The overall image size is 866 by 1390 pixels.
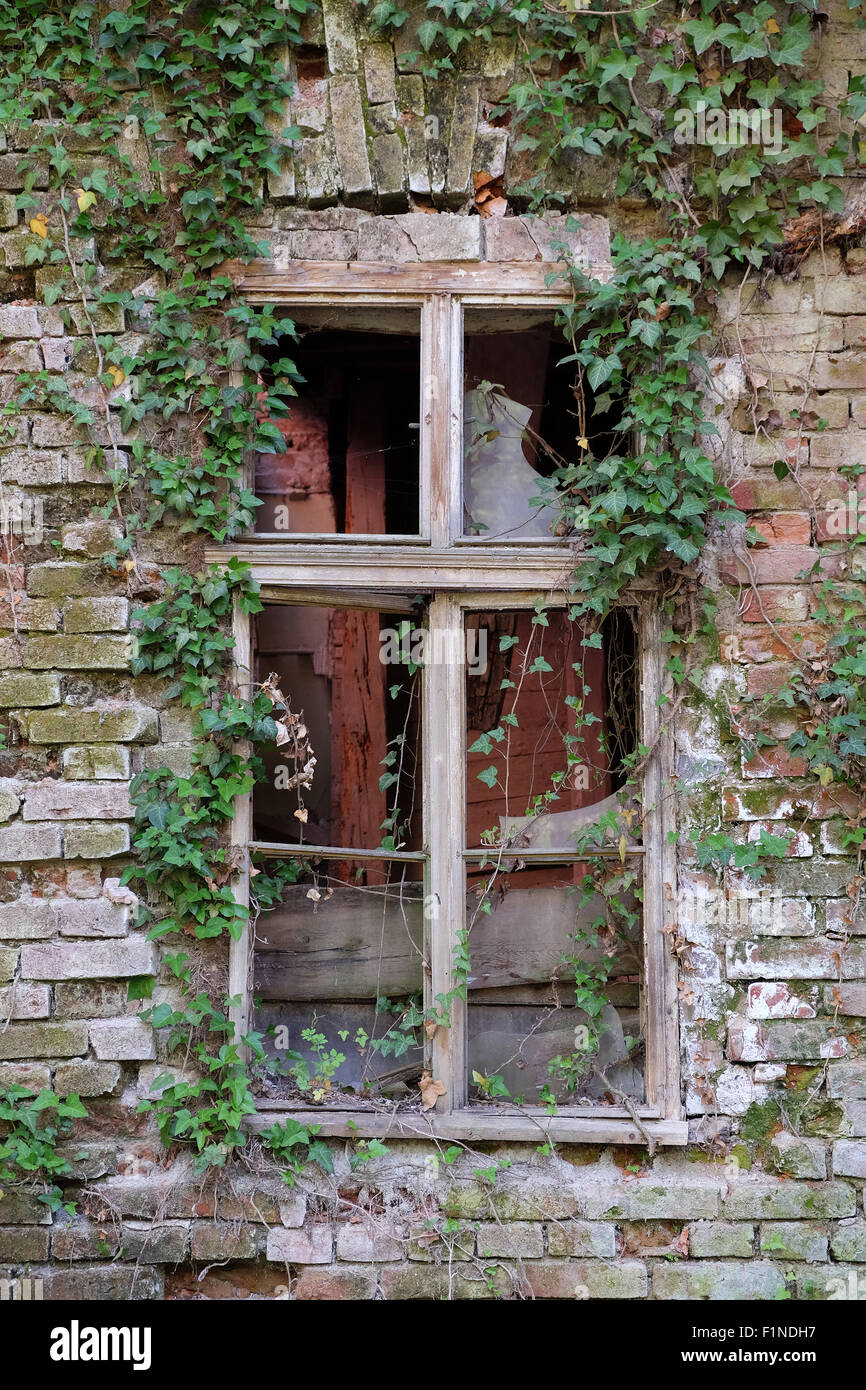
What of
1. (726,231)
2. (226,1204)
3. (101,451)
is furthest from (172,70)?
(226,1204)

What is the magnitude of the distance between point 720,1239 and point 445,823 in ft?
4.19

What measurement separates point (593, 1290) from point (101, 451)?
2550mm

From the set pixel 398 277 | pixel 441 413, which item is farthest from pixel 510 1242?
pixel 398 277

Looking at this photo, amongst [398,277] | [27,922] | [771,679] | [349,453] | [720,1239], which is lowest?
[720,1239]

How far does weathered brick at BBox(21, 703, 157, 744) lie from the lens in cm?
275

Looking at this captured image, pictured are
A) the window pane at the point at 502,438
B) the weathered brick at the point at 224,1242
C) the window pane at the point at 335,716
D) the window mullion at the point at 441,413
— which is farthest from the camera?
the window pane at the point at 335,716

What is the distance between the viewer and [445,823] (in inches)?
110

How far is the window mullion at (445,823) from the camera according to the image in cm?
276

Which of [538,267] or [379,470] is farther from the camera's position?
[379,470]

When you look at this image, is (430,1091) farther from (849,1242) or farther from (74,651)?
(74,651)

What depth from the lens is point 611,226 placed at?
9.32ft

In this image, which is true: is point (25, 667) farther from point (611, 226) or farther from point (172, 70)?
point (611, 226)

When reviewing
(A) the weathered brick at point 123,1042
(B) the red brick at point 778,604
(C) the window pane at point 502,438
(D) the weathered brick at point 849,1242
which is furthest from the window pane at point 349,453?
(D) the weathered brick at point 849,1242

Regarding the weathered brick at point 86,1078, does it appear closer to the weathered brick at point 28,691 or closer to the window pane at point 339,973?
the window pane at point 339,973
